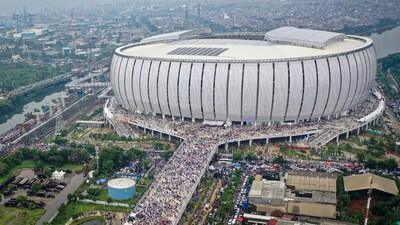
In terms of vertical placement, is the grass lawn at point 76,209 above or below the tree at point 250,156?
below

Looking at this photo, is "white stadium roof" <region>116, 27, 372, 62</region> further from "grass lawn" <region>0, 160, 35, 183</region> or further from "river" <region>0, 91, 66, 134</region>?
"river" <region>0, 91, 66, 134</region>

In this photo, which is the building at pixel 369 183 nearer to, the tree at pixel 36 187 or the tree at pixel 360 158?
the tree at pixel 360 158

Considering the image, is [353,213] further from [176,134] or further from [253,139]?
[176,134]

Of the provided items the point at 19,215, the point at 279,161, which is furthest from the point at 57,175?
the point at 279,161

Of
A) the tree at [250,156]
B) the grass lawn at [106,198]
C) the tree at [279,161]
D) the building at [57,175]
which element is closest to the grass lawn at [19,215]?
the grass lawn at [106,198]

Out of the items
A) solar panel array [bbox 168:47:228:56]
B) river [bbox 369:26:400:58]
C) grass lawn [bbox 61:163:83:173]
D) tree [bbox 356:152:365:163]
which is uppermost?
solar panel array [bbox 168:47:228:56]

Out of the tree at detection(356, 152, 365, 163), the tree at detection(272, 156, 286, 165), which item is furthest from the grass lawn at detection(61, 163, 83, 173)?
the tree at detection(356, 152, 365, 163)
